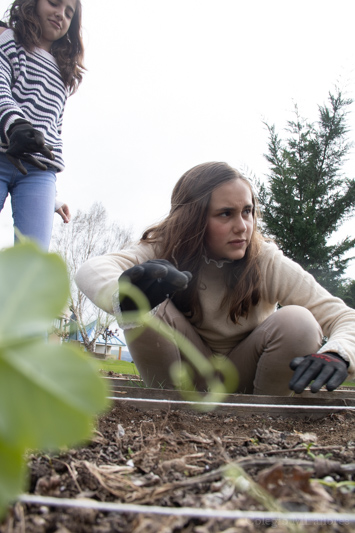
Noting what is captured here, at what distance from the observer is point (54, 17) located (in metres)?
1.72

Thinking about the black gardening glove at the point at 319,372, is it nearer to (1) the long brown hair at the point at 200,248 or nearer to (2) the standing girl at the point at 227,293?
(2) the standing girl at the point at 227,293

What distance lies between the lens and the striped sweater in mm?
1688

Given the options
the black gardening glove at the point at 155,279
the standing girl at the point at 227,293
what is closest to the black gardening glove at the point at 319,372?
the standing girl at the point at 227,293

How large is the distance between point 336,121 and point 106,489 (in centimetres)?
998

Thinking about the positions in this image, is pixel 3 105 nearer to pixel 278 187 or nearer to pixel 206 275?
pixel 206 275

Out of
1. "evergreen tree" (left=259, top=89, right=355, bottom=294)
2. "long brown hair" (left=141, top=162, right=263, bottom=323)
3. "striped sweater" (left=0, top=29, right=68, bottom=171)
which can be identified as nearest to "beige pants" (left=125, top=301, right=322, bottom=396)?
"long brown hair" (left=141, top=162, right=263, bottom=323)

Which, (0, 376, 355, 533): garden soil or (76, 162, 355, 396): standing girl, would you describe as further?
(76, 162, 355, 396): standing girl

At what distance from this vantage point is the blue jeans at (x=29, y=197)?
1.63 metres

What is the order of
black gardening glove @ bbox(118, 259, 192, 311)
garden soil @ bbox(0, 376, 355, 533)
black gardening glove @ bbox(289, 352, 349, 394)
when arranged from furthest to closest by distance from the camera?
black gardening glove @ bbox(289, 352, 349, 394), black gardening glove @ bbox(118, 259, 192, 311), garden soil @ bbox(0, 376, 355, 533)

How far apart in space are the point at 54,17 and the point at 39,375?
194 cm

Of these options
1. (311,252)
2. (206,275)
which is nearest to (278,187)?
(311,252)

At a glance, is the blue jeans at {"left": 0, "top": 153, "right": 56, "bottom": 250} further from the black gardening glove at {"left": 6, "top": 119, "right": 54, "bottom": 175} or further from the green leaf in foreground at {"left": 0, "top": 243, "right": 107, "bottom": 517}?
the green leaf in foreground at {"left": 0, "top": 243, "right": 107, "bottom": 517}

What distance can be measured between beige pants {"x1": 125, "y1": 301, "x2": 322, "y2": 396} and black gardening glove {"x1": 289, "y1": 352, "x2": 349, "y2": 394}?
314mm

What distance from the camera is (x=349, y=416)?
114 cm
